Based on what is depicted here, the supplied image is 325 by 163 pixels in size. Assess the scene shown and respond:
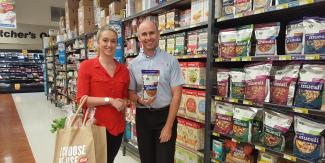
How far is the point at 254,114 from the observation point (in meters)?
2.33

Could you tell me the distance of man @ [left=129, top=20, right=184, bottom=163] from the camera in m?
2.08

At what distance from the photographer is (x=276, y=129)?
214 cm

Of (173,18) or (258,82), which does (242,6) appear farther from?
(173,18)

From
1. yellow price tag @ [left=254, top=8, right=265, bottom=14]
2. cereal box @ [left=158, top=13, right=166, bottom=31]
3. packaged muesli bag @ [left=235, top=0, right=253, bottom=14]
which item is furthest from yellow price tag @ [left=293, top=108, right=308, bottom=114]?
cereal box @ [left=158, top=13, right=166, bottom=31]

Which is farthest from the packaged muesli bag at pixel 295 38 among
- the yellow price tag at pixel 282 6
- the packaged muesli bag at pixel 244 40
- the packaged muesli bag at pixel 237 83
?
the packaged muesli bag at pixel 237 83

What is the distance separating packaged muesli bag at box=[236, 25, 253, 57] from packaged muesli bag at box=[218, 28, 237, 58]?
0.04 metres

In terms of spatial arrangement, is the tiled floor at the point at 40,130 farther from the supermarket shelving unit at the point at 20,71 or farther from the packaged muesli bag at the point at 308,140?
the supermarket shelving unit at the point at 20,71

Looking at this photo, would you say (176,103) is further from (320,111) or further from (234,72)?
(320,111)

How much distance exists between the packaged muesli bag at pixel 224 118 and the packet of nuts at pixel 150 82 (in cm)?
89

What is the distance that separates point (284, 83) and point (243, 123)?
52 centimetres

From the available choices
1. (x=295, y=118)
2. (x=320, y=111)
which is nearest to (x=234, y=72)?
(x=295, y=118)

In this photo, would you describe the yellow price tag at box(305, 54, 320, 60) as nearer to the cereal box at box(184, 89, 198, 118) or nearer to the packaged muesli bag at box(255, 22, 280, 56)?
the packaged muesli bag at box(255, 22, 280, 56)

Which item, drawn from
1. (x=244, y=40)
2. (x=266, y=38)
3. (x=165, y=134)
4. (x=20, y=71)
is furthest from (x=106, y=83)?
(x=20, y=71)

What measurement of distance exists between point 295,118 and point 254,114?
35 cm
